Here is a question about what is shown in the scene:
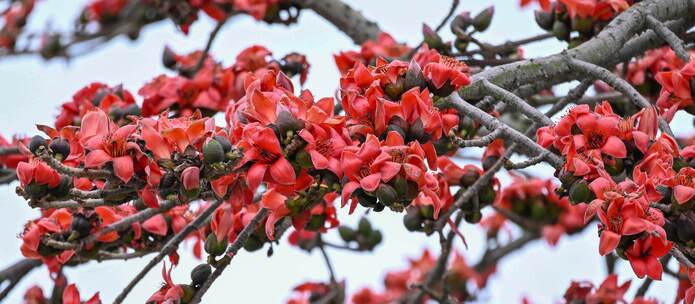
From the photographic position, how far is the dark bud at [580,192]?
162cm

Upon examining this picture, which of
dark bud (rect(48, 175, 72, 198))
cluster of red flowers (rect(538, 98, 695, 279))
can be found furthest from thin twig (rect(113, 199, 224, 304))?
cluster of red flowers (rect(538, 98, 695, 279))

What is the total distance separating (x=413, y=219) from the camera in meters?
2.50

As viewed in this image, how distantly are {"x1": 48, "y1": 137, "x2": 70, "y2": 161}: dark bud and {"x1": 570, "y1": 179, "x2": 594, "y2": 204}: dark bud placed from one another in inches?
33.1

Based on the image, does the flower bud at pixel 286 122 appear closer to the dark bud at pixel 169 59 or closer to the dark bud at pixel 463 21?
the dark bud at pixel 463 21

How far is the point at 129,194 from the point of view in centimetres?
165

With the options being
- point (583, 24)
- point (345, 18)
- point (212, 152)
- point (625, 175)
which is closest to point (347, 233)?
point (345, 18)

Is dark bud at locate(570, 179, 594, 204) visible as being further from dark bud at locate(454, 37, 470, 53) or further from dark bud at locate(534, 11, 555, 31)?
dark bud at locate(454, 37, 470, 53)

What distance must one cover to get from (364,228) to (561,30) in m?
1.07

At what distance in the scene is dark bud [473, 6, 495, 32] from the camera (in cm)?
279

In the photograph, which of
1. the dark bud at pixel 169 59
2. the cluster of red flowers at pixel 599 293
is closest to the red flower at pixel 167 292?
the cluster of red flowers at pixel 599 293

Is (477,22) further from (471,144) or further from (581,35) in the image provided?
(471,144)

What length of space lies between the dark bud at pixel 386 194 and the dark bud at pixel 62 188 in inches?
21.2

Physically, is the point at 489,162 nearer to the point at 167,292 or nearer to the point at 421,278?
the point at 167,292

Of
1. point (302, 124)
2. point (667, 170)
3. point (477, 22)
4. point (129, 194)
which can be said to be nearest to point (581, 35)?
point (477, 22)
